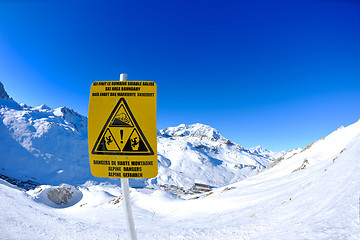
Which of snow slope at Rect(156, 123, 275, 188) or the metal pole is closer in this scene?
the metal pole

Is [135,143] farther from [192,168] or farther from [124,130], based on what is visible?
[192,168]

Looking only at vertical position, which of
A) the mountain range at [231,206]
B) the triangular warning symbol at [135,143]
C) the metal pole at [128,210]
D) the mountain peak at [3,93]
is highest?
the mountain peak at [3,93]

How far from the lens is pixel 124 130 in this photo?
111 inches

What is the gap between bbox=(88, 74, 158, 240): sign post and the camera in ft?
9.24

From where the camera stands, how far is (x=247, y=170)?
146 m

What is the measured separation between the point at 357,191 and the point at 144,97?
23.7 feet

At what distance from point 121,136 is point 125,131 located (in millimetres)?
111

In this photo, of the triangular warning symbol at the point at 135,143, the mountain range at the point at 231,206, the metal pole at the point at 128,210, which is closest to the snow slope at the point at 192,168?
the mountain range at the point at 231,206

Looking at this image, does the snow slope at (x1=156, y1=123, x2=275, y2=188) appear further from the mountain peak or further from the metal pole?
the mountain peak

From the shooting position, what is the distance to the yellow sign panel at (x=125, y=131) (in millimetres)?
2816

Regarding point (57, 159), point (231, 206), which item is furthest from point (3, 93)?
point (231, 206)

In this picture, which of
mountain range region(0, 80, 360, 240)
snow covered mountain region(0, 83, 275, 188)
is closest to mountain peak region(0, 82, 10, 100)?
snow covered mountain region(0, 83, 275, 188)

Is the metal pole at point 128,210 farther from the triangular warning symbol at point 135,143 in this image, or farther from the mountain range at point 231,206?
the mountain range at point 231,206

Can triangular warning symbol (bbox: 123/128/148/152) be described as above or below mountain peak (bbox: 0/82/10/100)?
below
